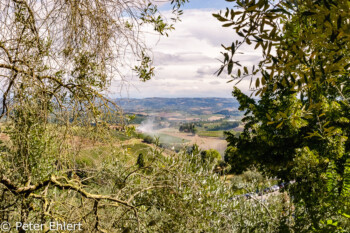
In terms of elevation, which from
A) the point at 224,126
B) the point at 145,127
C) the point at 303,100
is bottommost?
the point at 224,126

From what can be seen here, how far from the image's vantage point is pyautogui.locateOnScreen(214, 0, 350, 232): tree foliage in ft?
3.74

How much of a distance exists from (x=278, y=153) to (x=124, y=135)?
906 centimetres

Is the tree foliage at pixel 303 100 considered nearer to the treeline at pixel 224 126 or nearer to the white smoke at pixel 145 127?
the white smoke at pixel 145 127

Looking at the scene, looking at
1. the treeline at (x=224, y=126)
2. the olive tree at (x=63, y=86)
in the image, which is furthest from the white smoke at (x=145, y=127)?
the treeline at (x=224, y=126)

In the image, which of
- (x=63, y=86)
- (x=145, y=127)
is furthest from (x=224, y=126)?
(x=63, y=86)

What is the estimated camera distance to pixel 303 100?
6.87ft

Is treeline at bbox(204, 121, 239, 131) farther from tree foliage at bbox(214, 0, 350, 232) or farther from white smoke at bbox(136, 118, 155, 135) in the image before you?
white smoke at bbox(136, 118, 155, 135)

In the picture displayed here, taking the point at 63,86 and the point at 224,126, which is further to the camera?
the point at 224,126

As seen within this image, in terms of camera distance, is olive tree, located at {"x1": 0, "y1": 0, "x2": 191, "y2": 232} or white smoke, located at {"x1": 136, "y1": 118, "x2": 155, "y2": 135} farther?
white smoke, located at {"x1": 136, "y1": 118, "x2": 155, "y2": 135}

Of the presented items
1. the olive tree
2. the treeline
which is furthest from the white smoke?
the treeline

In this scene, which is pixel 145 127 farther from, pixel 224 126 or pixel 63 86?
pixel 224 126

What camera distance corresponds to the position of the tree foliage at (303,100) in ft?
3.74

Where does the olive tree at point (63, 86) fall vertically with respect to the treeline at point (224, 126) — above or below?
above

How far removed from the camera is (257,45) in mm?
1183
